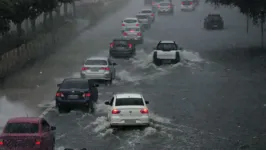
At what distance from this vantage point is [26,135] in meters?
17.5

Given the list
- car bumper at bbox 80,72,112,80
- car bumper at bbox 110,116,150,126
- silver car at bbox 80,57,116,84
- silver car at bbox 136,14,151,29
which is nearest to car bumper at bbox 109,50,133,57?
silver car at bbox 80,57,116,84

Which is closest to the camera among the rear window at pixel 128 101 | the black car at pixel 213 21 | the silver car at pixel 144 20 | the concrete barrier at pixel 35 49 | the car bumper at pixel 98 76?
the rear window at pixel 128 101

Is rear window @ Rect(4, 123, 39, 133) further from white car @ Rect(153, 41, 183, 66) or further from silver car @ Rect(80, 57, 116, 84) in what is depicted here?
white car @ Rect(153, 41, 183, 66)

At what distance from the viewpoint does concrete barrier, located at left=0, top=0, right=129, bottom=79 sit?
39.0 m

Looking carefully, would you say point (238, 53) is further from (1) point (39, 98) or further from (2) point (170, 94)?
(1) point (39, 98)

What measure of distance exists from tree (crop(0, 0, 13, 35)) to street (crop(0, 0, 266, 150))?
2.82 m

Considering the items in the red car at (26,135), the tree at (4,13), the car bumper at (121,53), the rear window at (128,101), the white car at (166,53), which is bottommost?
the car bumper at (121,53)

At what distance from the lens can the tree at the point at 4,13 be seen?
37.6m

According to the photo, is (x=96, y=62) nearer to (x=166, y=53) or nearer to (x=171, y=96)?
(x=171, y=96)

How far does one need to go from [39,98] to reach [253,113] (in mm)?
10351

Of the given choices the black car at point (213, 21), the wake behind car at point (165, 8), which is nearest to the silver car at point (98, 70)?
the black car at point (213, 21)

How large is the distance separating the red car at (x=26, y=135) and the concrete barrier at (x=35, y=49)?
19617mm

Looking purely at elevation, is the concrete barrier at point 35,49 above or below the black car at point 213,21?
above

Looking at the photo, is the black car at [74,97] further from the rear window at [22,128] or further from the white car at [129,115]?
the rear window at [22,128]
